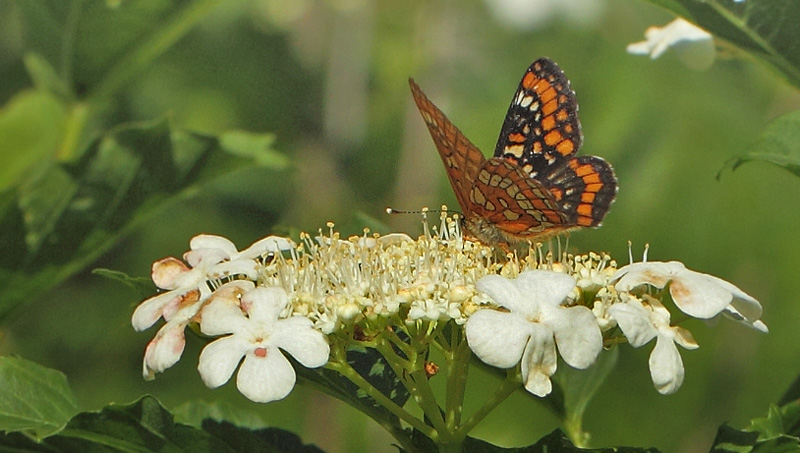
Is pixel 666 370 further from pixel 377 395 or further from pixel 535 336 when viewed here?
pixel 377 395

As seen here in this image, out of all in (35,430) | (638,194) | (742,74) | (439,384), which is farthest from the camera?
(742,74)

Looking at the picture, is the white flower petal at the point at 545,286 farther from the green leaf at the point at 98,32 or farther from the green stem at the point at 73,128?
the green stem at the point at 73,128

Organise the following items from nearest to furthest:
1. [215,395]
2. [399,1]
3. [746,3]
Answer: [746,3] < [215,395] < [399,1]

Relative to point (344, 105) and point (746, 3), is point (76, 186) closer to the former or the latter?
point (746, 3)

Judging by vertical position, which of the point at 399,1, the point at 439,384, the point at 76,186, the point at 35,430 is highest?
the point at 399,1

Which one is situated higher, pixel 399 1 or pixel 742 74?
pixel 399 1

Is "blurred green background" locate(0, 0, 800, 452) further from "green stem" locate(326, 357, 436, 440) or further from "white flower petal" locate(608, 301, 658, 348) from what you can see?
"white flower petal" locate(608, 301, 658, 348)

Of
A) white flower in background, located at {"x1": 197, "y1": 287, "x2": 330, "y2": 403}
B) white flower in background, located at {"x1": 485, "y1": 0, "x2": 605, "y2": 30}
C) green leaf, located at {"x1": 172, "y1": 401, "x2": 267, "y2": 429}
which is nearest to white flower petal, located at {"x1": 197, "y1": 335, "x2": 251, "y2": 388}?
white flower in background, located at {"x1": 197, "y1": 287, "x2": 330, "y2": 403}

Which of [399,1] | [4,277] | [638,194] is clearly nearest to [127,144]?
[4,277]
